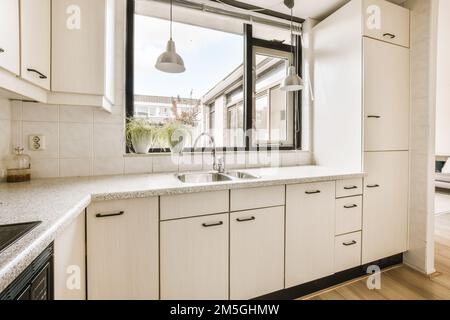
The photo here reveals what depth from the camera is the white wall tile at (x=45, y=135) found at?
1558mm

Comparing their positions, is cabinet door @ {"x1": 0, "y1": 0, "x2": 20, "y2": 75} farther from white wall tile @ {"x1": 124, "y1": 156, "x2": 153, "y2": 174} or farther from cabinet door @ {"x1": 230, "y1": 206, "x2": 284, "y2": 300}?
cabinet door @ {"x1": 230, "y1": 206, "x2": 284, "y2": 300}

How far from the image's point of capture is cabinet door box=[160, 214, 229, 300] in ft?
4.30

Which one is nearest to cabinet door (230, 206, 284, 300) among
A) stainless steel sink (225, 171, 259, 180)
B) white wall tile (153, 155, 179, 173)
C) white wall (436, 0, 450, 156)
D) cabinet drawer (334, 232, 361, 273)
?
stainless steel sink (225, 171, 259, 180)

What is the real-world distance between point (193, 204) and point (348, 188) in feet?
4.15

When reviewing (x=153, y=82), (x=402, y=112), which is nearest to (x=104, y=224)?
(x=153, y=82)

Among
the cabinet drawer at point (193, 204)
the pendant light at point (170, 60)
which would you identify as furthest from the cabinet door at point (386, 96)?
the pendant light at point (170, 60)

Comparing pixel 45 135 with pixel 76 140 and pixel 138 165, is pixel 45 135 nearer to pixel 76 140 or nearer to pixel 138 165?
pixel 76 140

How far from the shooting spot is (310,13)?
A: 2359 mm

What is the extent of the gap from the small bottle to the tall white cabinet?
2423 mm

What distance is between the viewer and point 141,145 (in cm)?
185

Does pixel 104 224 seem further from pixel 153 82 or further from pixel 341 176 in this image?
pixel 341 176

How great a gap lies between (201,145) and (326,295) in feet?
5.18

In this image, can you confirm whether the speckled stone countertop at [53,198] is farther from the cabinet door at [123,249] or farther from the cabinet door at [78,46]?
the cabinet door at [78,46]

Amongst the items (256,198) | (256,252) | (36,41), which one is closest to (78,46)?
(36,41)
